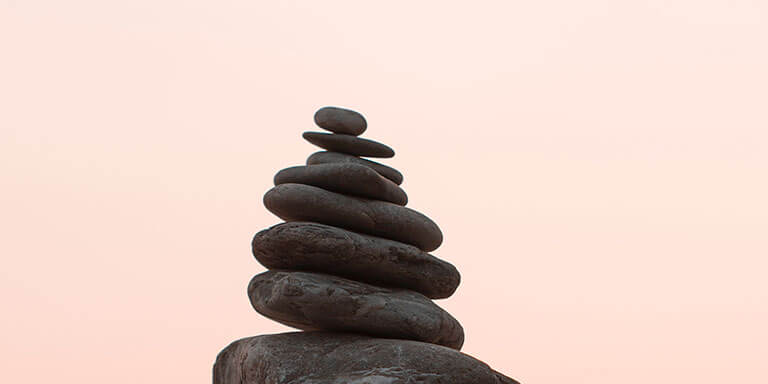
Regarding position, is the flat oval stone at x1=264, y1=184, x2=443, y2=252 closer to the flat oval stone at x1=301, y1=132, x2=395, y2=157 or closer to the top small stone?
the flat oval stone at x1=301, y1=132, x2=395, y2=157

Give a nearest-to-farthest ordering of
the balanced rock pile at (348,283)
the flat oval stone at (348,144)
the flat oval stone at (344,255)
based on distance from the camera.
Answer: the balanced rock pile at (348,283), the flat oval stone at (344,255), the flat oval stone at (348,144)

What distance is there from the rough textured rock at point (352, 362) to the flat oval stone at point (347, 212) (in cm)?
121

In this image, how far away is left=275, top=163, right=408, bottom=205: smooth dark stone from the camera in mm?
9430

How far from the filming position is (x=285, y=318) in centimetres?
896

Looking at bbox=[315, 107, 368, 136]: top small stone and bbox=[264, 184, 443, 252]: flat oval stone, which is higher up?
bbox=[315, 107, 368, 136]: top small stone

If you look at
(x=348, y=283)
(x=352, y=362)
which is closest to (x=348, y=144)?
(x=348, y=283)

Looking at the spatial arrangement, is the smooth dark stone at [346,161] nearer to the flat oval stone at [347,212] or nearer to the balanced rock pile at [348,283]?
the balanced rock pile at [348,283]

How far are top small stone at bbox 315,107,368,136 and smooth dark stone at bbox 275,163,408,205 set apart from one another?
0.62 metres

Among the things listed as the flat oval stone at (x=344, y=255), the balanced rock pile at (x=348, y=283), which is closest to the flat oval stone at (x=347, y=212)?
the balanced rock pile at (x=348, y=283)

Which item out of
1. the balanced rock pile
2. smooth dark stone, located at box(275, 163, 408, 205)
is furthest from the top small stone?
smooth dark stone, located at box(275, 163, 408, 205)

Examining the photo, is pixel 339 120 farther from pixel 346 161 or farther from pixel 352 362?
pixel 352 362

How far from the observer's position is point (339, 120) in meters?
9.96

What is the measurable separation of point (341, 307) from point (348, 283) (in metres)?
0.33

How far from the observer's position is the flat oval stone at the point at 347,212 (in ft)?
30.3
